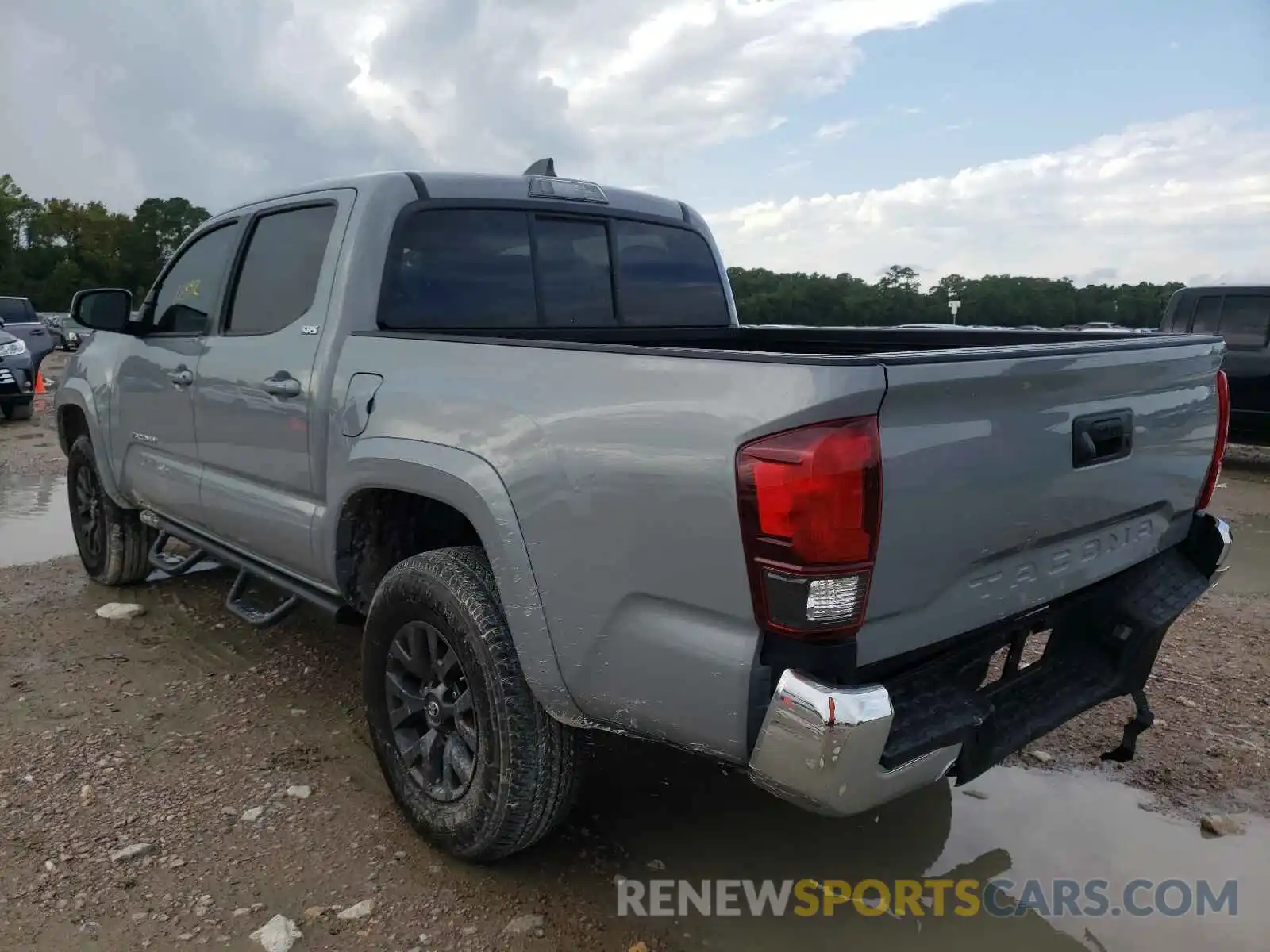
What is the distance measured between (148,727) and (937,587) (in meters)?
3.04

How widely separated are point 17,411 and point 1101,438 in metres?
14.9

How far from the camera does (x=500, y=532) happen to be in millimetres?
2383

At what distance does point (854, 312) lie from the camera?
22.9ft

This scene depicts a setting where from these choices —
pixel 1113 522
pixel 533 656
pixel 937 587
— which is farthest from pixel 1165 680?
pixel 533 656

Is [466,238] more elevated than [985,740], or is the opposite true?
[466,238]

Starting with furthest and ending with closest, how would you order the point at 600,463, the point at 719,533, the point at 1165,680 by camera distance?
1. the point at 1165,680
2. the point at 600,463
3. the point at 719,533

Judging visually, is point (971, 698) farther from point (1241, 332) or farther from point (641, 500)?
point (1241, 332)

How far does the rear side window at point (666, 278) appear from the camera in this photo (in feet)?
12.7

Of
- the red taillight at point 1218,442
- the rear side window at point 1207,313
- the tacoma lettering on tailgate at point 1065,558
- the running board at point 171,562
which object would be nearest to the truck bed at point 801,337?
the red taillight at point 1218,442

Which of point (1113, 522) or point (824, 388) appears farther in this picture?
point (1113, 522)

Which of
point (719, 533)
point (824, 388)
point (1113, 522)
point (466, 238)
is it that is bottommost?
point (1113, 522)

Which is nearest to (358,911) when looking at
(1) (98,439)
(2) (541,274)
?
(2) (541,274)

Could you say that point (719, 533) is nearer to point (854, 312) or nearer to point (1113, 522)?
point (1113, 522)

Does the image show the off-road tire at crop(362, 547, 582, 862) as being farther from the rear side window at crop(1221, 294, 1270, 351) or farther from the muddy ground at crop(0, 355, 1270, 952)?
the rear side window at crop(1221, 294, 1270, 351)
